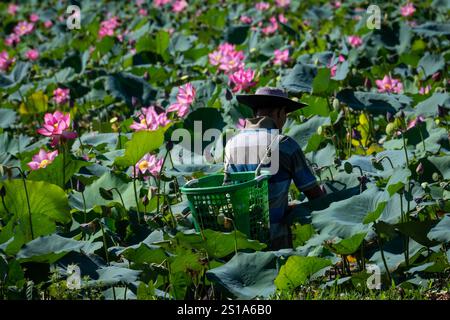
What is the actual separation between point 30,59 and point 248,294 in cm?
534

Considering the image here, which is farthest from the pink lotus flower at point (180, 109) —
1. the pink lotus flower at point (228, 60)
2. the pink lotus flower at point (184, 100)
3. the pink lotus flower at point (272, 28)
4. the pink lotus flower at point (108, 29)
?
the pink lotus flower at point (272, 28)

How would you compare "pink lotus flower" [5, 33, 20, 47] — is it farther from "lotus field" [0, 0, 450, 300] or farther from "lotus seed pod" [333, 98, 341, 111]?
"lotus seed pod" [333, 98, 341, 111]

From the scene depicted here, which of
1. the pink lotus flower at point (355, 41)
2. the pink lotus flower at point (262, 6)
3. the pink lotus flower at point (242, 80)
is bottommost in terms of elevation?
the pink lotus flower at point (242, 80)

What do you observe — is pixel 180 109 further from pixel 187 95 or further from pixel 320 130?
pixel 320 130

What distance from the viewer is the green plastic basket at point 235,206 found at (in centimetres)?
334

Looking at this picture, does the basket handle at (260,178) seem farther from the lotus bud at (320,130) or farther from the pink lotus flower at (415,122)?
the pink lotus flower at (415,122)

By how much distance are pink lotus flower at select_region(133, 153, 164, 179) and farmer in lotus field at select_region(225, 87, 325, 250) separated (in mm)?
464

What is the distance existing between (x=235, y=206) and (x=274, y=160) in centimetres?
29

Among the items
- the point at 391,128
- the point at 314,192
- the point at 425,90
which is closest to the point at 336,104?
the point at 391,128

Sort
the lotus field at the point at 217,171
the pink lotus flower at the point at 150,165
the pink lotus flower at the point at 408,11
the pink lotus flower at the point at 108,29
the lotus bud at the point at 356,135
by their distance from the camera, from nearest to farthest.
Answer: the lotus field at the point at 217,171 < the pink lotus flower at the point at 150,165 < the lotus bud at the point at 356,135 < the pink lotus flower at the point at 408,11 < the pink lotus flower at the point at 108,29

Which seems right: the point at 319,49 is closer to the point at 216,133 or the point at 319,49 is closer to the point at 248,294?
the point at 216,133
